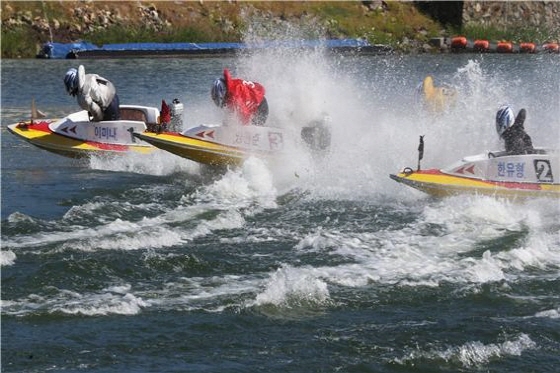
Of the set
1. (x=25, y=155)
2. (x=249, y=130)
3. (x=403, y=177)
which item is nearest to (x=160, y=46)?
(x=25, y=155)

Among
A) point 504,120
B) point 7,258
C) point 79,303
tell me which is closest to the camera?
point 79,303

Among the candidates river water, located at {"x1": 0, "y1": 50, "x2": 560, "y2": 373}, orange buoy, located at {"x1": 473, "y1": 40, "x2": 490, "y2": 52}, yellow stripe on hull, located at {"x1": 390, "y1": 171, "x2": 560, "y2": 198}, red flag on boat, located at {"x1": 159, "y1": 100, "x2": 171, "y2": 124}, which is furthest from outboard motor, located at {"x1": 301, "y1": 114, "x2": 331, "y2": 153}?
orange buoy, located at {"x1": 473, "y1": 40, "x2": 490, "y2": 52}

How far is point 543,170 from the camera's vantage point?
63.3ft

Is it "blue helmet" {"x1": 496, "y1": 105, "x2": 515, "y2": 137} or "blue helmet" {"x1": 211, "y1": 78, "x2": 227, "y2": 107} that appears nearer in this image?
"blue helmet" {"x1": 496, "y1": 105, "x2": 515, "y2": 137}

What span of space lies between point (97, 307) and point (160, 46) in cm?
4166

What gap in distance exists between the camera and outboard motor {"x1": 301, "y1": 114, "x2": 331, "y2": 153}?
2234cm

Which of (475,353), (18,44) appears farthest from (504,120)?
(18,44)

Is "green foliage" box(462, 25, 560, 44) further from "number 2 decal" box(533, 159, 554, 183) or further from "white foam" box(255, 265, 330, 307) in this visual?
"white foam" box(255, 265, 330, 307)

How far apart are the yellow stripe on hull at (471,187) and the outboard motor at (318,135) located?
129 inches

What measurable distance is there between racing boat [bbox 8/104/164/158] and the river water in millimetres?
309

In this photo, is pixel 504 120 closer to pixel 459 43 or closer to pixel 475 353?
pixel 475 353

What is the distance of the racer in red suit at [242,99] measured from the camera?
22.7 metres

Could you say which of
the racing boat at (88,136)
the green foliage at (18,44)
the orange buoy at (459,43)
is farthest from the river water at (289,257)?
the orange buoy at (459,43)

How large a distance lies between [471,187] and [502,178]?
0.57 metres
